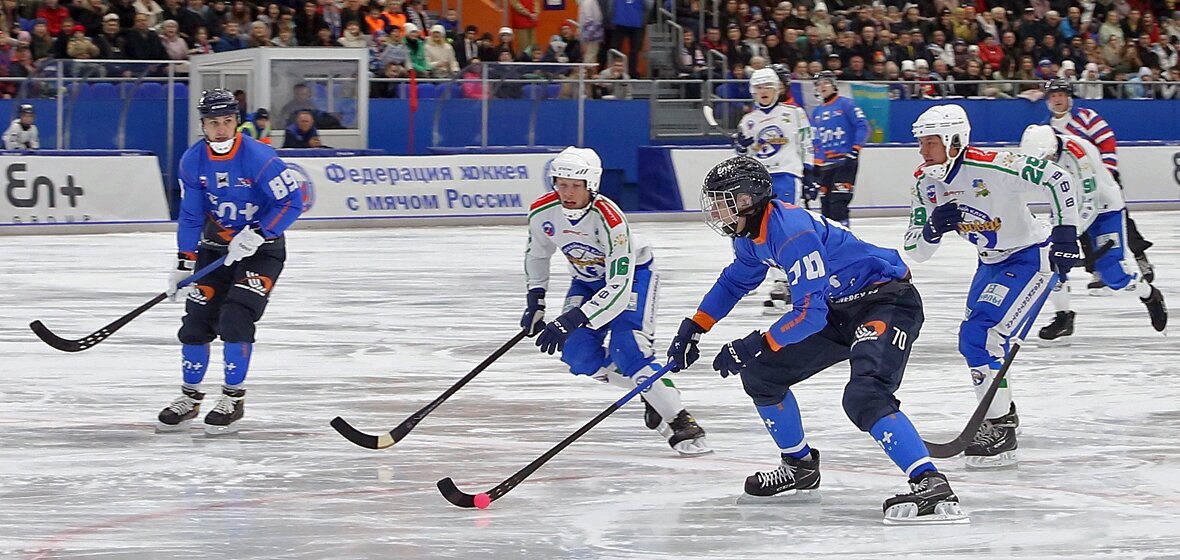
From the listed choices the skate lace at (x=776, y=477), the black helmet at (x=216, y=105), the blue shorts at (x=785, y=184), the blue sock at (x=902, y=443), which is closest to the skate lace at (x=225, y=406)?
the black helmet at (x=216, y=105)

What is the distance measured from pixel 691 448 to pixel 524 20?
14769mm

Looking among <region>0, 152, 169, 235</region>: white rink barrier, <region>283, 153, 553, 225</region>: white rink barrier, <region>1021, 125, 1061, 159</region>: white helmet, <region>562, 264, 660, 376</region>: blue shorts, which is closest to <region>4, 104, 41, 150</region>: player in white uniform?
<region>0, 152, 169, 235</region>: white rink barrier

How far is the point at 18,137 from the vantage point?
1641 centimetres

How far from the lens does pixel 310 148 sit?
691 inches

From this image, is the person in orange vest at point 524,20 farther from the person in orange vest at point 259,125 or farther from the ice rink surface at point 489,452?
the ice rink surface at point 489,452

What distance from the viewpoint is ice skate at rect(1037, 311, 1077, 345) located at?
Result: 32.8ft

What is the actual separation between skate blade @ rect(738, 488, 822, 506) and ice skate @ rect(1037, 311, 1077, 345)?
4423 millimetres

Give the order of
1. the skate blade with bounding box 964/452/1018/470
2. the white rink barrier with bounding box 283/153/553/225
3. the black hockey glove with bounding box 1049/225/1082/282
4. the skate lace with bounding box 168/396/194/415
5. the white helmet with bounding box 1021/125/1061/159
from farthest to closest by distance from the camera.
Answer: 1. the white rink barrier with bounding box 283/153/553/225
2. the white helmet with bounding box 1021/125/1061/159
3. the skate lace with bounding box 168/396/194/415
4. the black hockey glove with bounding box 1049/225/1082/282
5. the skate blade with bounding box 964/452/1018/470

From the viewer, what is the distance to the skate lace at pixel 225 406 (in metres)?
7.19

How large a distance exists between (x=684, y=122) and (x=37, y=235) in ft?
25.9

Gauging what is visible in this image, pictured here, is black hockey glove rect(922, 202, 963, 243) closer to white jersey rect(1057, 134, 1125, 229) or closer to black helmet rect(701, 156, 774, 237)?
black helmet rect(701, 156, 774, 237)

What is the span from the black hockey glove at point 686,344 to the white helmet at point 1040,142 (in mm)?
4017

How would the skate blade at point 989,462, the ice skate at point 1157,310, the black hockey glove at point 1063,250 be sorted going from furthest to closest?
the ice skate at point 1157,310, the black hockey glove at point 1063,250, the skate blade at point 989,462

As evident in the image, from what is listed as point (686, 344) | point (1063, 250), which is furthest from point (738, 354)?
point (1063, 250)
